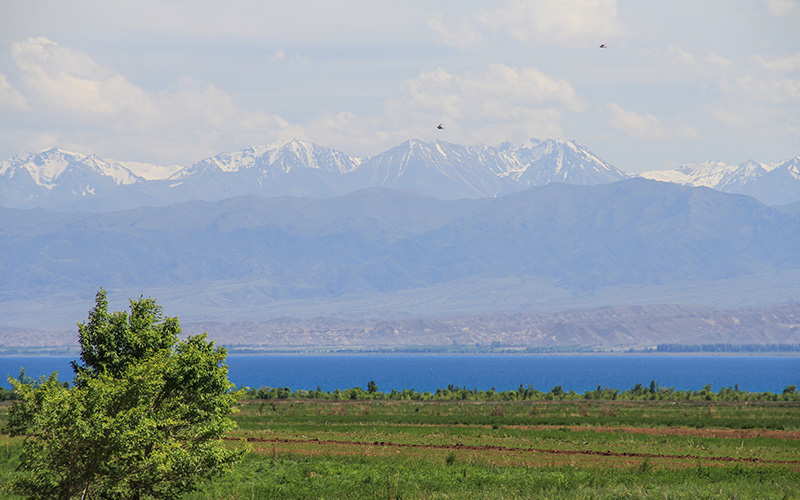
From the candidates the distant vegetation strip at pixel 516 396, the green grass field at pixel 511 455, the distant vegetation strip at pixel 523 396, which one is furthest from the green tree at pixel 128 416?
the distant vegetation strip at pixel 516 396

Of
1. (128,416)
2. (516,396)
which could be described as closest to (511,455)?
(128,416)

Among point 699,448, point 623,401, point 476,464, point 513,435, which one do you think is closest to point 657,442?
point 699,448

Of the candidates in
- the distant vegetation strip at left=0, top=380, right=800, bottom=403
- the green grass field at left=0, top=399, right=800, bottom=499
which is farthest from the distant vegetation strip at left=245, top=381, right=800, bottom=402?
the green grass field at left=0, top=399, right=800, bottom=499

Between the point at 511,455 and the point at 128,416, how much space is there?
85.1 feet

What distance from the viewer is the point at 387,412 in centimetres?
8106

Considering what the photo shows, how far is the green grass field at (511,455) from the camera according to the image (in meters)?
37.0

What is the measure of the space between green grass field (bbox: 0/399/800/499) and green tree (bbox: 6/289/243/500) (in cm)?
722

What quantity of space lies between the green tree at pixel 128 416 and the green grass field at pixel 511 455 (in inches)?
284

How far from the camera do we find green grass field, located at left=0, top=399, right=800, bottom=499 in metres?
37.0

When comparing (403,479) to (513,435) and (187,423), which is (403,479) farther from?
(513,435)

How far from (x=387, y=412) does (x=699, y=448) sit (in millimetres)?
34287

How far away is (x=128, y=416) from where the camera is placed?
2666 cm

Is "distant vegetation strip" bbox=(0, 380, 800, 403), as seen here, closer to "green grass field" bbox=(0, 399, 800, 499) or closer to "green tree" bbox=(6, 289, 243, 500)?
"green grass field" bbox=(0, 399, 800, 499)

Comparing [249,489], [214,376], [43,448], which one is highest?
[214,376]
